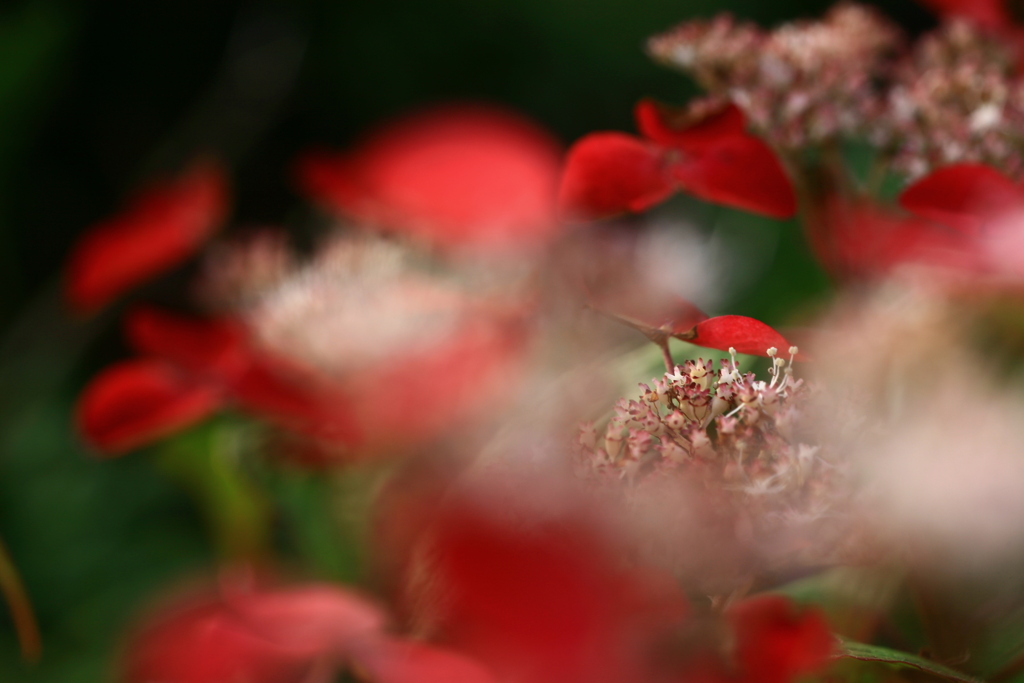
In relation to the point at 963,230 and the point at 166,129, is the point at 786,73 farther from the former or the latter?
the point at 166,129

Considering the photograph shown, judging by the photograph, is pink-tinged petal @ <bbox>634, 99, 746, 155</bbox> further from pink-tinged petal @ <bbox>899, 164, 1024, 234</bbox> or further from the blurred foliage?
the blurred foliage

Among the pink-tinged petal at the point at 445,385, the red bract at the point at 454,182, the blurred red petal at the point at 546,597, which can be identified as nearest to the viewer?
the blurred red petal at the point at 546,597

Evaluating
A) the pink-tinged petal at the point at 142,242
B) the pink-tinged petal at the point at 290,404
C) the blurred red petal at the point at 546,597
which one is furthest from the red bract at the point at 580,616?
the pink-tinged petal at the point at 142,242

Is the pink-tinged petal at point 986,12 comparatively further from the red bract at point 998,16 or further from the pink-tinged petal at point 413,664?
the pink-tinged petal at point 413,664

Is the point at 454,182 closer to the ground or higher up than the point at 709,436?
higher up

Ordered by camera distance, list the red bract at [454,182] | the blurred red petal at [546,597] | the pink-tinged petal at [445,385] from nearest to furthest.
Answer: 1. the blurred red petal at [546,597]
2. the pink-tinged petal at [445,385]
3. the red bract at [454,182]

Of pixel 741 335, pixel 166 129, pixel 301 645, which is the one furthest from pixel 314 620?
pixel 166 129
